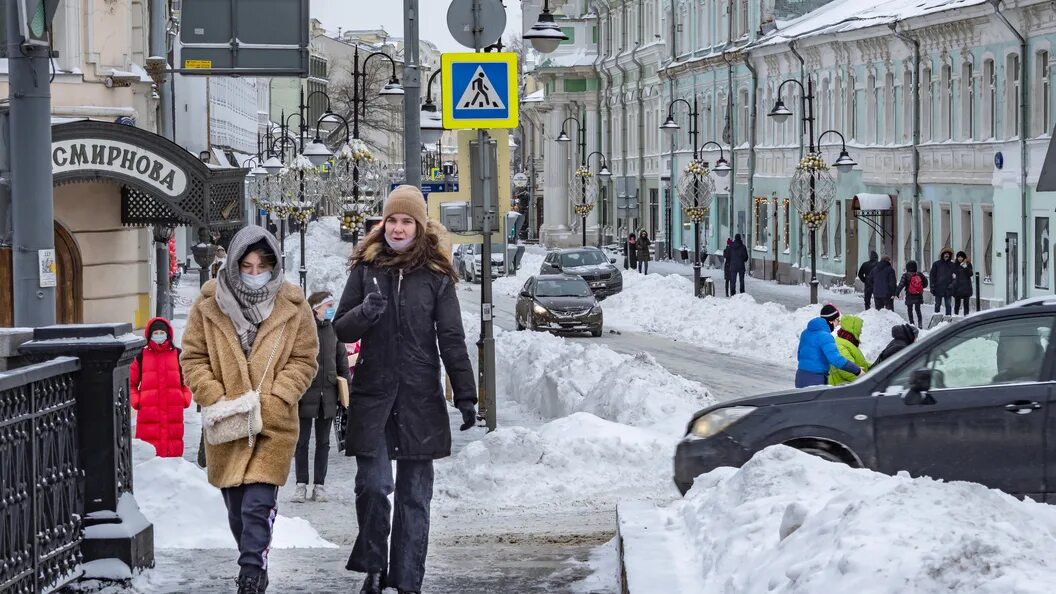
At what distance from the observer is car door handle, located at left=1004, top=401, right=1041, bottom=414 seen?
403 inches

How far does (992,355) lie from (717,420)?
1.70 meters

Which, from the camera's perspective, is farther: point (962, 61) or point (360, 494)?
point (962, 61)

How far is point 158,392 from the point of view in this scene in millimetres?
15070

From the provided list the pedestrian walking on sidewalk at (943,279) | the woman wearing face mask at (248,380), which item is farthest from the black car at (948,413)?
the pedestrian walking on sidewalk at (943,279)

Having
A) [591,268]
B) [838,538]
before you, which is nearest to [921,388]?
[838,538]

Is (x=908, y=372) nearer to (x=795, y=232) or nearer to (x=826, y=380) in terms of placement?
(x=826, y=380)

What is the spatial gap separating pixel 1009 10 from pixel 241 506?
33.0 metres

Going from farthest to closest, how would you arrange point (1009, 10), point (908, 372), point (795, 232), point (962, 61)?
point (795, 232) → point (962, 61) → point (1009, 10) → point (908, 372)

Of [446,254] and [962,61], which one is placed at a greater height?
[962,61]

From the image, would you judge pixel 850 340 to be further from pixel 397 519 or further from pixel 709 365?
pixel 709 365

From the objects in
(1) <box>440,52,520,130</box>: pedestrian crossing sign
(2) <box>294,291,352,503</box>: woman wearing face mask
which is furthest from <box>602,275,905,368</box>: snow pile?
(2) <box>294,291,352,503</box>: woman wearing face mask

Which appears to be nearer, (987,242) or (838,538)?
(838,538)

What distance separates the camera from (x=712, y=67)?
6347 cm

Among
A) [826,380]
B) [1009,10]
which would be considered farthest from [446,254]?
[1009,10]
